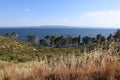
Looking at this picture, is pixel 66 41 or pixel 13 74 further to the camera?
pixel 66 41

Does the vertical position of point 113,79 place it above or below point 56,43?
above

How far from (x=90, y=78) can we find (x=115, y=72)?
591 mm

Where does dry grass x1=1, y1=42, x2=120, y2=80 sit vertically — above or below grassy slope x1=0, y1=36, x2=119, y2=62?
above

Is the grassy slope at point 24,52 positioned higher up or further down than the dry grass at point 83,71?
further down

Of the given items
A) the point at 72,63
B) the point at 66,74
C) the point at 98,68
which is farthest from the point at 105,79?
the point at 72,63

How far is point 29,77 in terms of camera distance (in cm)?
597

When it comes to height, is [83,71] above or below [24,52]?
above

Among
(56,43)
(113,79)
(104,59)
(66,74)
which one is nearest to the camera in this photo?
(113,79)

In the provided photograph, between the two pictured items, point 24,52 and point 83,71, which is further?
point 24,52

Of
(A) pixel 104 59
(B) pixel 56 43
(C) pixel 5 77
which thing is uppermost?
(A) pixel 104 59

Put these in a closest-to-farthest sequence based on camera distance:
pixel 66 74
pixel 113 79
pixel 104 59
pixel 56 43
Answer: pixel 113 79, pixel 66 74, pixel 104 59, pixel 56 43

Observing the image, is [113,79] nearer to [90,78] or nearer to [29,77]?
[90,78]

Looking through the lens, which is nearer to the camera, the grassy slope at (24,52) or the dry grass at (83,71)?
the dry grass at (83,71)

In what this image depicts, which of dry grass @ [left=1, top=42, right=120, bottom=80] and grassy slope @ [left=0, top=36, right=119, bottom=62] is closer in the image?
dry grass @ [left=1, top=42, right=120, bottom=80]
